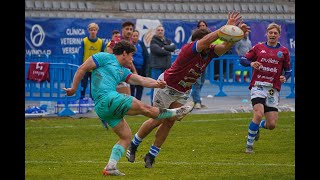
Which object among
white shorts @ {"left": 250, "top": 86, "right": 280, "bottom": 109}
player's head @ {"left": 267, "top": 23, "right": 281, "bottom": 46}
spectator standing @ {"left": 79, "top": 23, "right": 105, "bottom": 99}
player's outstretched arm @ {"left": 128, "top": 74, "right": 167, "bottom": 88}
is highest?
player's head @ {"left": 267, "top": 23, "right": 281, "bottom": 46}

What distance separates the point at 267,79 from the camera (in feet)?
55.4

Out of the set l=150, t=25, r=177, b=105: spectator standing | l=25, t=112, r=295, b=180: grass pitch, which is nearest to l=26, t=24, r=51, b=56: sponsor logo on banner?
l=150, t=25, r=177, b=105: spectator standing

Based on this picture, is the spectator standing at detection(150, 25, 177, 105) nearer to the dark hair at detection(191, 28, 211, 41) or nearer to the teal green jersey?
the dark hair at detection(191, 28, 211, 41)

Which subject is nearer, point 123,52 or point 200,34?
point 123,52

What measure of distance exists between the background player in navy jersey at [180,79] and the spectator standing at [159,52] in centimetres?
949

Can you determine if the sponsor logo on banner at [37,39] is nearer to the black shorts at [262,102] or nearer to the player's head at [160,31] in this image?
the player's head at [160,31]

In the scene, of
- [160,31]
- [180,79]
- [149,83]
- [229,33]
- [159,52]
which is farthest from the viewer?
[159,52]

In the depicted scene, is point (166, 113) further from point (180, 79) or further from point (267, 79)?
point (267, 79)

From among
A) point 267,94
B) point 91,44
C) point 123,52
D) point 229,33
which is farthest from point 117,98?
point 91,44

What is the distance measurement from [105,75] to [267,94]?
13.4 feet

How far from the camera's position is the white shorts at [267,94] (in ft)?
55.4

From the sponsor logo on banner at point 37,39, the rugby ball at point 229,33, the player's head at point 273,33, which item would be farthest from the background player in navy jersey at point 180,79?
the sponsor logo on banner at point 37,39

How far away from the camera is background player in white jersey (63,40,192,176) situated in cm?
1346

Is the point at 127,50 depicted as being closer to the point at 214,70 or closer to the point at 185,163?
the point at 185,163
